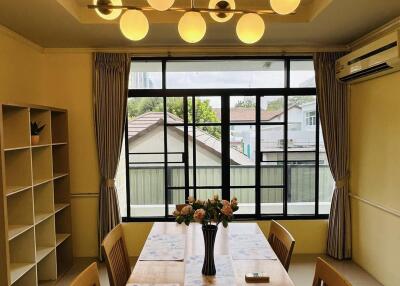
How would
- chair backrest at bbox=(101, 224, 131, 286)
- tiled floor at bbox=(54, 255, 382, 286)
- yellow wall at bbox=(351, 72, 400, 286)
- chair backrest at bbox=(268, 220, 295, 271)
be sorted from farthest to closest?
1. tiled floor at bbox=(54, 255, 382, 286)
2. yellow wall at bbox=(351, 72, 400, 286)
3. chair backrest at bbox=(268, 220, 295, 271)
4. chair backrest at bbox=(101, 224, 131, 286)

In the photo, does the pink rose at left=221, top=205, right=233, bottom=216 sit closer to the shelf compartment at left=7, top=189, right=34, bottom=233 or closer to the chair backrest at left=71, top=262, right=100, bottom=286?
the chair backrest at left=71, top=262, right=100, bottom=286

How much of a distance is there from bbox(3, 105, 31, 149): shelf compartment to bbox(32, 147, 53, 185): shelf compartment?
18.5 inches

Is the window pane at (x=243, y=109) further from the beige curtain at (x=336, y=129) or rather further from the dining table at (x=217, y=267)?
the dining table at (x=217, y=267)

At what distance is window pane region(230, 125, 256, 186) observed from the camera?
4.11 metres

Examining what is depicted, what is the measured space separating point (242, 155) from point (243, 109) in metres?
0.59

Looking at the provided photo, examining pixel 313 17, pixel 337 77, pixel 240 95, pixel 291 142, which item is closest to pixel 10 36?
pixel 240 95

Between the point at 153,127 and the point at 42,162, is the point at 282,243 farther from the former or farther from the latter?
the point at 42,162

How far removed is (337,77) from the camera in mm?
3863

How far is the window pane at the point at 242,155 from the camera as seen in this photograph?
411 cm

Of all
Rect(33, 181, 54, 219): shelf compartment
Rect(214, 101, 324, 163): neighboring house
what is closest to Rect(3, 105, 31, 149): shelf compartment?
Rect(33, 181, 54, 219): shelf compartment

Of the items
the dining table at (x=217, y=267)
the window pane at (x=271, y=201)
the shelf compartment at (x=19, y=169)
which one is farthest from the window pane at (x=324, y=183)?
the shelf compartment at (x=19, y=169)

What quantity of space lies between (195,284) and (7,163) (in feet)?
7.11

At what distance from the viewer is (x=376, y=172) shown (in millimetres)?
3410

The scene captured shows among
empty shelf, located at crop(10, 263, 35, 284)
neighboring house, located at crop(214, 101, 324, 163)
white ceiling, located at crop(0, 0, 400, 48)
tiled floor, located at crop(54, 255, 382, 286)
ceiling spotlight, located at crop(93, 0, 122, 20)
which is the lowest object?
tiled floor, located at crop(54, 255, 382, 286)
